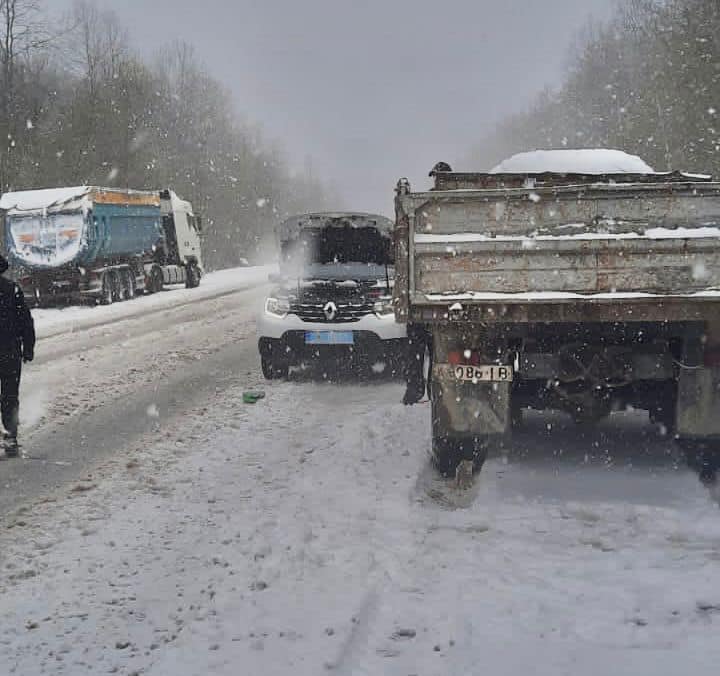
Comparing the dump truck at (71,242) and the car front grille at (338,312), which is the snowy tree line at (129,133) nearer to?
the dump truck at (71,242)

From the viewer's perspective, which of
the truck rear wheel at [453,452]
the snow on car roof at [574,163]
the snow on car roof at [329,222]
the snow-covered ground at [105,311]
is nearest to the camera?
the truck rear wheel at [453,452]

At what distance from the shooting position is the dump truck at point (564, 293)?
488cm

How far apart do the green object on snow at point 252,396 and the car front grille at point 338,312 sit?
1.12 metres

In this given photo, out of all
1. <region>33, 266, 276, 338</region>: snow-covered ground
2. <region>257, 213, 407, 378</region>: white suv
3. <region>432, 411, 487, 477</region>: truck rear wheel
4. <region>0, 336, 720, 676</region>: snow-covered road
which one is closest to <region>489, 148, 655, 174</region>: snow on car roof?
<region>257, 213, 407, 378</region>: white suv

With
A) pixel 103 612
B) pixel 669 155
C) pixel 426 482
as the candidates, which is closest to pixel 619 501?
pixel 426 482

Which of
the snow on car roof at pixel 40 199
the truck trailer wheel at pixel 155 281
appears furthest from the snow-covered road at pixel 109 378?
the truck trailer wheel at pixel 155 281

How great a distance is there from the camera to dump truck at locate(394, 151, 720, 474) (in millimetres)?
4879

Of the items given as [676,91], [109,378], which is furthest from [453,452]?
[676,91]

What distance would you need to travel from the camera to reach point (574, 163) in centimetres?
745

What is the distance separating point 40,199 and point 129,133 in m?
18.0

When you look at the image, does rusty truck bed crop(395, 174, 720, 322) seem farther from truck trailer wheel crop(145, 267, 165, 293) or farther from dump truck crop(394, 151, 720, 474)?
truck trailer wheel crop(145, 267, 165, 293)

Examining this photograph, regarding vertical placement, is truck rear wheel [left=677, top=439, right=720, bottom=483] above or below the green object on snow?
above

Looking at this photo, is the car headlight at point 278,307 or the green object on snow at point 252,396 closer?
the green object on snow at point 252,396

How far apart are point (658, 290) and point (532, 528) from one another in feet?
5.44
